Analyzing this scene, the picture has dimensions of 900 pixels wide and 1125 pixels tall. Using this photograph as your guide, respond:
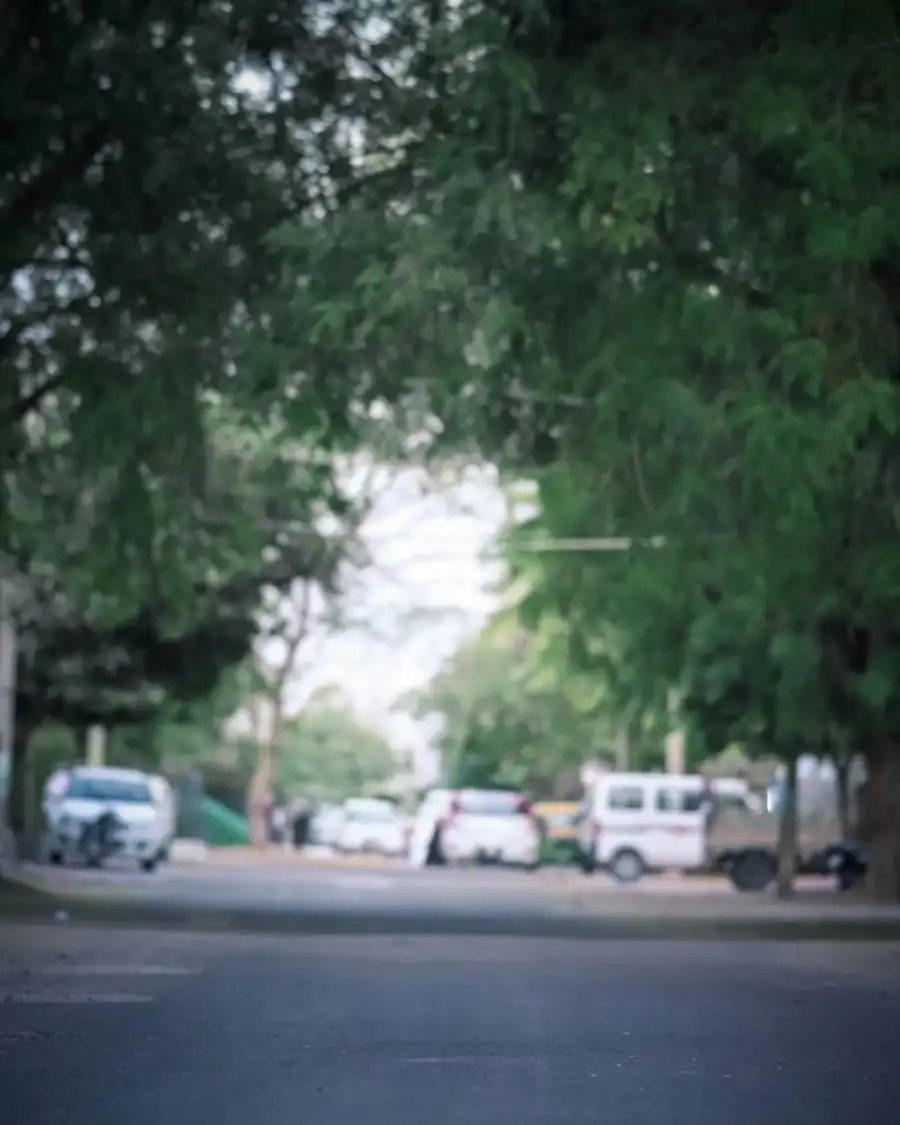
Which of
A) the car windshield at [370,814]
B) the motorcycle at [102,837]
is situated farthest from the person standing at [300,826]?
the motorcycle at [102,837]

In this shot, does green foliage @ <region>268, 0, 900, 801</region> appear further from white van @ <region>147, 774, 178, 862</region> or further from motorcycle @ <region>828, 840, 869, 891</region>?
white van @ <region>147, 774, 178, 862</region>

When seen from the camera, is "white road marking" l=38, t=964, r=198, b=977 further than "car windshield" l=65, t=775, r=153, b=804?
No

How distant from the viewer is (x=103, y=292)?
18.8 m

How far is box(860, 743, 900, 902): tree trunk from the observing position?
3338cm

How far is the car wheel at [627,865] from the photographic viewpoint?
4344 cm

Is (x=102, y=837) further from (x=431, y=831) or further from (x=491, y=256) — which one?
(x=491, y=256)

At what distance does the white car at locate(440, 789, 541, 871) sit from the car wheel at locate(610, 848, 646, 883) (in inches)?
152

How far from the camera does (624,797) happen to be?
43531mm

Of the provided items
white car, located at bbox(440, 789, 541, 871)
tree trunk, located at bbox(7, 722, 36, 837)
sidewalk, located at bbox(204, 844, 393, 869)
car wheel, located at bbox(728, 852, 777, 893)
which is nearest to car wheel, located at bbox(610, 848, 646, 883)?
car wheel, located at bbox(728, 852, 777, 893)

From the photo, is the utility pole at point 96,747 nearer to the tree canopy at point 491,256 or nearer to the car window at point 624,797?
the car window at point 624,797

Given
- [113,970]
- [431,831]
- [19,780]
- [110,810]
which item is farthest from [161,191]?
[431,831]

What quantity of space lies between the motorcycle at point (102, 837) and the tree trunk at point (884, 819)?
13.7 metres

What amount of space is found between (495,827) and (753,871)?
26.8 ft

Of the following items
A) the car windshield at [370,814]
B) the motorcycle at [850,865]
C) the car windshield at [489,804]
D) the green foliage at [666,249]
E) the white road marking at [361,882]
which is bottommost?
the white road marking at [361,882]
